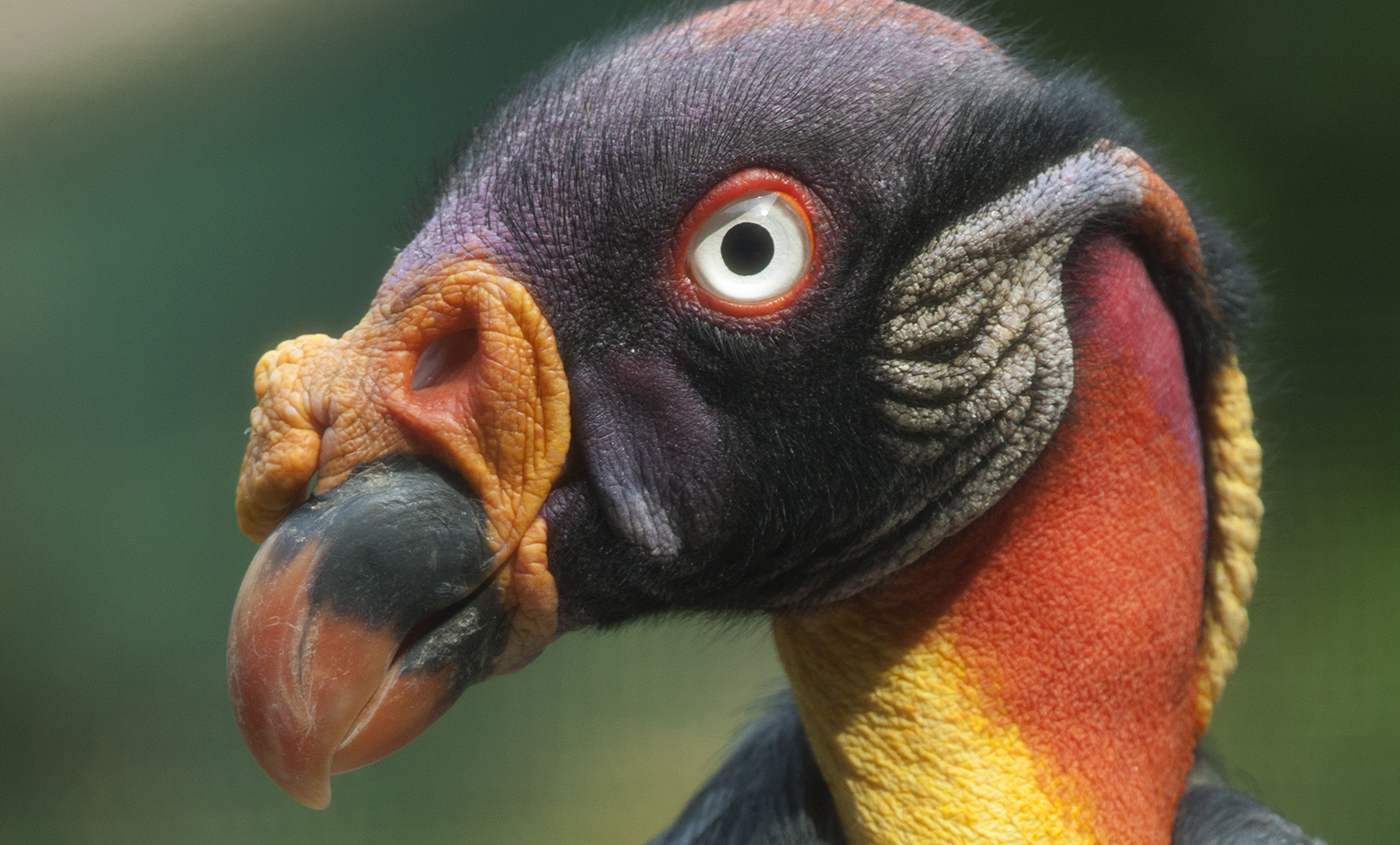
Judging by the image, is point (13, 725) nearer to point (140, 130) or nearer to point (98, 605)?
point (98, 605)

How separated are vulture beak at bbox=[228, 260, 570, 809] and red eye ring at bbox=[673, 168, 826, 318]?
208 mm

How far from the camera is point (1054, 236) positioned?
174 cm

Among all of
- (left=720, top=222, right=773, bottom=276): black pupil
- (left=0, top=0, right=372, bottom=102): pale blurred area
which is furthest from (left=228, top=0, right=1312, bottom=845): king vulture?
(left=0, top=0, right=372, bottom=102): pale blurred area

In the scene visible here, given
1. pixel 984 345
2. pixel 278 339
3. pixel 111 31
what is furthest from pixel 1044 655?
pixel 111 31

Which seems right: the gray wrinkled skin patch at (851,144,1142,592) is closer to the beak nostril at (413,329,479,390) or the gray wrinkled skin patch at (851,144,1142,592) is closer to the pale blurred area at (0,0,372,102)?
the beak nostril at (413,329,479,390)

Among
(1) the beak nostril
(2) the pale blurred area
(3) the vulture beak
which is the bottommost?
(3) the vulture beak

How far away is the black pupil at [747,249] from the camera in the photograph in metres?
1.65

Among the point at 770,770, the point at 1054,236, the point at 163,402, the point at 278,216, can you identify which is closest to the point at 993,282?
the point at 1054,236

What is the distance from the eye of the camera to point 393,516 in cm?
156

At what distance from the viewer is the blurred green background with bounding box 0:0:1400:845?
543 cm

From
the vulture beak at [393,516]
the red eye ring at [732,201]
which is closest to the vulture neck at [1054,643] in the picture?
the red eye ring at [732,201]

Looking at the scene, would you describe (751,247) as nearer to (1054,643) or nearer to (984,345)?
(984,345)

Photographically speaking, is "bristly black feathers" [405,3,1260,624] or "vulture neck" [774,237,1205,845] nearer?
"bristly black feathers" [405,3,1260,624]

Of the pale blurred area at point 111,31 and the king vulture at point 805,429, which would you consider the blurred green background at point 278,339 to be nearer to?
the pale blurred area at point 111,31
